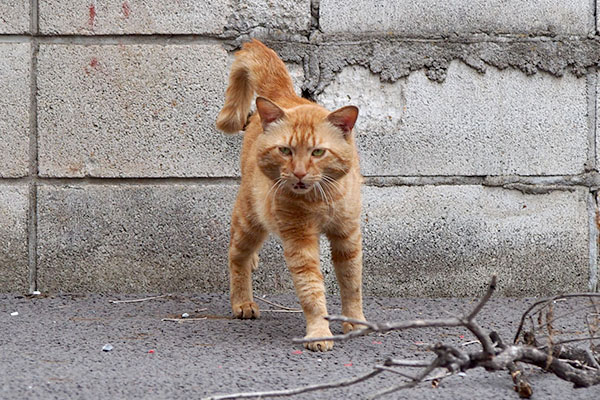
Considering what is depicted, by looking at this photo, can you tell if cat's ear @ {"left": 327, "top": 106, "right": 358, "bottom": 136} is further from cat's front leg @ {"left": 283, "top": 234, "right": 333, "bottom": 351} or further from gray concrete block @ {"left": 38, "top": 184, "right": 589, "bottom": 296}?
gray concrete block @ {"left": 38, "top": 184, "right": 589, "bottom": 296}

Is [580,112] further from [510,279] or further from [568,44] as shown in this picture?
[510,279]

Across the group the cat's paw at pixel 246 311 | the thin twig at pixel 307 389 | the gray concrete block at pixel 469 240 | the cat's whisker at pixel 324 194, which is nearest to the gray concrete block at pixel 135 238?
the cat's paw at pixel 246 311

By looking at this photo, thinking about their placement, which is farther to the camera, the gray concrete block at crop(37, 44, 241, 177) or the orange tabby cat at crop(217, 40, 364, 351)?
the gray concrete block at crop(37, 44, 241, 177)

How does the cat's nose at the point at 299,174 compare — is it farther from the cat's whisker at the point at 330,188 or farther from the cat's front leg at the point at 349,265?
the cat's front leg at the point at 349,265

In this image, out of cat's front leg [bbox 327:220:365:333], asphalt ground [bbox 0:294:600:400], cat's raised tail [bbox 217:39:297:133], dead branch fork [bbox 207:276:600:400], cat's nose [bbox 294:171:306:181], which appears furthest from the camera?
cat's raised tail [bbox 217:39:297:133]

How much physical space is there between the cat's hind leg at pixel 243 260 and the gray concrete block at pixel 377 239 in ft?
1.41

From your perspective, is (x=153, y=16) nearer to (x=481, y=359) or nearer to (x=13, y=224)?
(x=13, y=224)

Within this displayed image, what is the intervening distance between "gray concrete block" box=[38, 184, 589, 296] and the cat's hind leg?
0.43m

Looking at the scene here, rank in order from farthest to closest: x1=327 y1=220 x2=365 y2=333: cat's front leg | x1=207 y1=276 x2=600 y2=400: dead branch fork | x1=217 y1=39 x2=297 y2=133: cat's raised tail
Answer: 1. x1=217 y1=39 x2=297 y2=133: cat's raised tail
2. x1=327 y1=220 x2=365 y2=333: cat's front leg
3. x1=207 y1=276 x2=600 y2=400: dead branch fork

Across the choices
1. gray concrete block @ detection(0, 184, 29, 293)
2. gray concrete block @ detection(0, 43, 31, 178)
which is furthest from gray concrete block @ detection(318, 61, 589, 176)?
gray concrete block @ detection(0, 184, 29, 293)

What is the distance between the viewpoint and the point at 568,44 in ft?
13.5

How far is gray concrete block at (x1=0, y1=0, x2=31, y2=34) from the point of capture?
4.05 meters

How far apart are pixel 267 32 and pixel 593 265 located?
2.26 meters

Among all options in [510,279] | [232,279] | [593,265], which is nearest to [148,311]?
[232,279]
